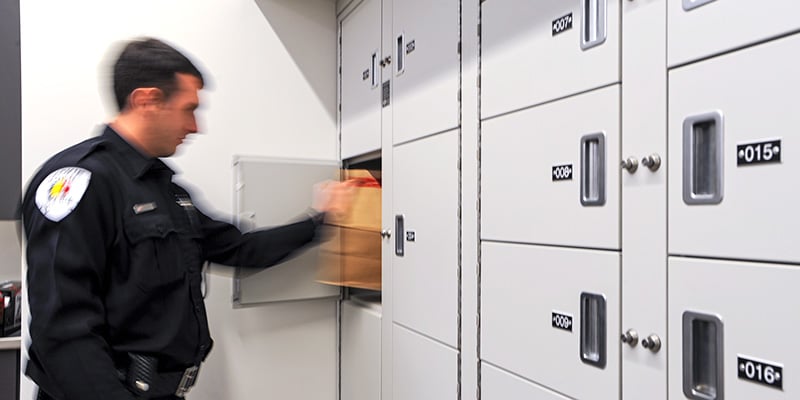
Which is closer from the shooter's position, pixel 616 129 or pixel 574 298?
pixel 616 129

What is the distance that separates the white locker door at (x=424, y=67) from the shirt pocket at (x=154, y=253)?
0.92 m

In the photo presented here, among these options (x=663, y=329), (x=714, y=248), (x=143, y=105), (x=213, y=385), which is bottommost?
(x=213, y=385)

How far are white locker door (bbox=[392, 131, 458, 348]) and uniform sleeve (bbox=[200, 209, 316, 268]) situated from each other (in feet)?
1.21

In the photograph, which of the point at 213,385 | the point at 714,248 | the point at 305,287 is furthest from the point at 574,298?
the point at 213,385

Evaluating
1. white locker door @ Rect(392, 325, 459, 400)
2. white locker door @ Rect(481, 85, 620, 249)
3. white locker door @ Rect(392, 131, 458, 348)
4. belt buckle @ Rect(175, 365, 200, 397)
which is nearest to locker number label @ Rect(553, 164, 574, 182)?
white locker door @ Rect(481, 85, 620, 249)

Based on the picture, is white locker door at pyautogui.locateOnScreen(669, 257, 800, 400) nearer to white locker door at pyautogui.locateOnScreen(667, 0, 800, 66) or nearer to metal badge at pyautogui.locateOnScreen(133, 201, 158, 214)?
white locker door at pyautogui.locateOnScreen(667, 0, 800, 66)

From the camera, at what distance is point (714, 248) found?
36.8 inches

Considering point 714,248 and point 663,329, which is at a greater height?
point 714,248

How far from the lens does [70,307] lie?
48.8 inches

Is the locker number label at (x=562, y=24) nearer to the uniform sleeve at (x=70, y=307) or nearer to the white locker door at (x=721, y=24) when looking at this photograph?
the white locker door at (x=721, y=24)

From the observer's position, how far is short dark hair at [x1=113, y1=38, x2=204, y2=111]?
1.49 meters

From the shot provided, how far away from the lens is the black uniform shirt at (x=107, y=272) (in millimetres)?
1238

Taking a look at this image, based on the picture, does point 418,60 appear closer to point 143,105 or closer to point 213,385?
point 143,105

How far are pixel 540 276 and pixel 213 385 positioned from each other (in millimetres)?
1840
